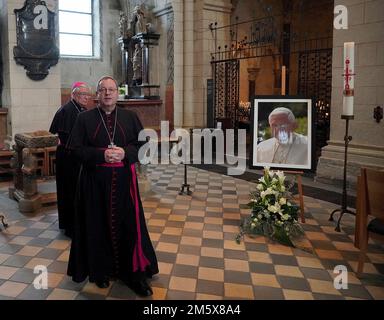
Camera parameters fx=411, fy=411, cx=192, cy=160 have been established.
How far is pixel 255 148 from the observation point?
5.05 metres

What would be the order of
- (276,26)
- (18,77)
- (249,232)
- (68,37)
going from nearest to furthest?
(249,232), (18,77), (68,37), (276,26)

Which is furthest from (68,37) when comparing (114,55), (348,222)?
(348,222)

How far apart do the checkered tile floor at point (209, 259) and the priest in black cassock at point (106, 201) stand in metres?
0.20

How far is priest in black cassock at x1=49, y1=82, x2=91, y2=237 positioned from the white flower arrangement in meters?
1.93

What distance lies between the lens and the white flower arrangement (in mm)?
4527

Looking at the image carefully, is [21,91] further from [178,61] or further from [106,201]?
[106,201]

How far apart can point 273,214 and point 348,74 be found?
1812 millimetres

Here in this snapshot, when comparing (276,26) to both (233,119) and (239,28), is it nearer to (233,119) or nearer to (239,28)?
(239,28)

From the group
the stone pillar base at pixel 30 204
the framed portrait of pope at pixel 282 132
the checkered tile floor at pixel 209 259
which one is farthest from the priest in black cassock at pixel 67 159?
Result: the framed portrait of pope at pixel 282 132

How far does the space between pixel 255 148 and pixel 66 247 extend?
2467 millimetres

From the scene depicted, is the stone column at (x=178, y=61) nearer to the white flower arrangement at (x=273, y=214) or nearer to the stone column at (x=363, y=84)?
the stone column at (x=363, y=84)

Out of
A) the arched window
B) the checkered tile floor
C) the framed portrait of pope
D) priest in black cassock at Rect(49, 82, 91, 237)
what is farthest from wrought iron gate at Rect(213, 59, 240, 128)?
priest in black cassock at Rect(49, 82, 91, 237)

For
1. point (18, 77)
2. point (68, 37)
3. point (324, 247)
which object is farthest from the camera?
point (68, 37)

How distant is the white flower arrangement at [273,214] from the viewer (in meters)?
4.53
